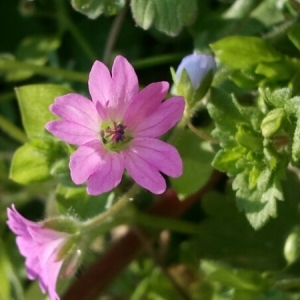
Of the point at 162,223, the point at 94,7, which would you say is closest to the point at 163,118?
the point at 94,7

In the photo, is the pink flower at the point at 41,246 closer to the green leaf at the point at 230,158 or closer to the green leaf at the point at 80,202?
the green leaf at the point at 80,202

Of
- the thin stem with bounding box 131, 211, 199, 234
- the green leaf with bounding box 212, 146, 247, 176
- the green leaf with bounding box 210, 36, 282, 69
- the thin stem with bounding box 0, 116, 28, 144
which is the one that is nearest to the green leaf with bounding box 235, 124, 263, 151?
the green leaf with bounding box 212, 146, 247, 176

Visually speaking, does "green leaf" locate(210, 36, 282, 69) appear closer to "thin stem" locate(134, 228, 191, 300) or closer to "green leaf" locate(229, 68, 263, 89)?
"green leaf" locate(229, 68, 263, 89)

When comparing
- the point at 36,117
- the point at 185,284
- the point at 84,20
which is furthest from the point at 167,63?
the point at 185,284

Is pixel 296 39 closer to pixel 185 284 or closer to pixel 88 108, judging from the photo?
pixel 88 108

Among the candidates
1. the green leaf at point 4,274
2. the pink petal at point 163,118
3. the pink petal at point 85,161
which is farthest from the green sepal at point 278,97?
the green leaf at point 4,274

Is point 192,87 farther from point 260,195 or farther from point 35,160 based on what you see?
point 35,160
